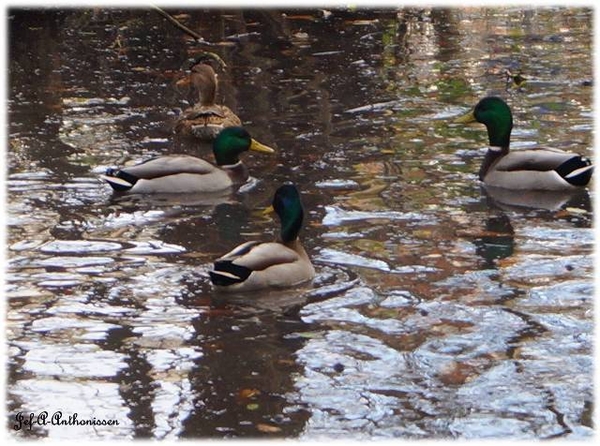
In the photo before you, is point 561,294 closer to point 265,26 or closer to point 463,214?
point 463,214

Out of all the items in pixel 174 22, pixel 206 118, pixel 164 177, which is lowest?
pixel 164 177

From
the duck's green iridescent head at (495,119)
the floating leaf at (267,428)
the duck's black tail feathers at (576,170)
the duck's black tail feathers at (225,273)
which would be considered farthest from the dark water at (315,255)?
the duck's green iridescent head at (495,119)

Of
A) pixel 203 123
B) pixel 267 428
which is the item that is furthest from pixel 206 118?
pixel 267 428

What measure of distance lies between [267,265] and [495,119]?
3.72 metres

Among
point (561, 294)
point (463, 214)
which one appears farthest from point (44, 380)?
point (463, 214)


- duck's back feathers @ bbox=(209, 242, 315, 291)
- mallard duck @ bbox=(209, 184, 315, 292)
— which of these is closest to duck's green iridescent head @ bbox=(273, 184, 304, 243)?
mallard duck @ bbox=(209, 184, 315, 292)

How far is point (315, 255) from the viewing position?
948 cm

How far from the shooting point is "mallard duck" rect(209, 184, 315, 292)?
8.61m

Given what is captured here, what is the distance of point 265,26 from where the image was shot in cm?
1777

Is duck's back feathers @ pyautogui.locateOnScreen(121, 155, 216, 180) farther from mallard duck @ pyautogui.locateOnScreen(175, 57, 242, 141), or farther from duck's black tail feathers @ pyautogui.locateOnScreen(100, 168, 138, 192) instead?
mallard duck @ pyautogui.locateOnScreen(175, 57, 242, 141)

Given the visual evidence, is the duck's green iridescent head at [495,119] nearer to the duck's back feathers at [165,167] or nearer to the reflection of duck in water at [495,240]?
the reflection of duck in water at [495,240]

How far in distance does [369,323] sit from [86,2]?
11.0m

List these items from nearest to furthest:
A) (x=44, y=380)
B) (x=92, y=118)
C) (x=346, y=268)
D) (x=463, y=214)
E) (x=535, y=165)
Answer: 1. (x=44, y=380)
2. (x=346, y=268)
3. (x=463, y=214)
4. (x=535, y=165)
5. (x=92, y=118)

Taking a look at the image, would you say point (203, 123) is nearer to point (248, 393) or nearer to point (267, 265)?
point (267, 265)
